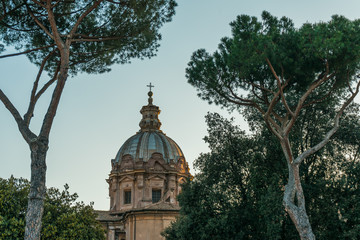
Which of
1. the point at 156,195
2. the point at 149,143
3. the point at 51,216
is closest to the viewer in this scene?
the point at 51,216

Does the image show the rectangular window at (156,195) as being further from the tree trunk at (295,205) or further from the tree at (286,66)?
A: the tree trunk at (295,205)

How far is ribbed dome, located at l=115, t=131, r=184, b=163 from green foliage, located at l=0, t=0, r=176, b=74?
25.0 m

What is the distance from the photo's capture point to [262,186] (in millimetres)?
17141

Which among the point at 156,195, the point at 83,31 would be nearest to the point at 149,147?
the point at 156,195

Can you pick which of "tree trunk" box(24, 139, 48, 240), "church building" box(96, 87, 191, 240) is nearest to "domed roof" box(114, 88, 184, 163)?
"church building" box(96, 87, 191, 240)

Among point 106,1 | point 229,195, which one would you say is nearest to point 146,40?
point 106,1

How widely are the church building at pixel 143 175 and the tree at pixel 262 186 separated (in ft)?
57.7

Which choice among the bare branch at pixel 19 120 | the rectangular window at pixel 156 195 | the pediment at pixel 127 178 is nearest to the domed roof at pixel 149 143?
the pediment at pixel 127 178

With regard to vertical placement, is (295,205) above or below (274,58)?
below

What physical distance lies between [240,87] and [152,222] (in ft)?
63.1

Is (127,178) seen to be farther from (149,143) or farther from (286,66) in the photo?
(286,66)

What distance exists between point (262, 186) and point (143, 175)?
22.3 metres

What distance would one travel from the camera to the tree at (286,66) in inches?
495

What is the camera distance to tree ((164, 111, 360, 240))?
15.5 metres
